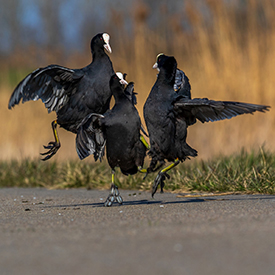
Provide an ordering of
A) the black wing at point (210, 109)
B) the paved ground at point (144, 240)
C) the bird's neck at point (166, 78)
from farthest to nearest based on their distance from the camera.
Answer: the bird's neck at point (166, 78)
the black wing at point (210, 109)
the paved ground at point (144, 240)

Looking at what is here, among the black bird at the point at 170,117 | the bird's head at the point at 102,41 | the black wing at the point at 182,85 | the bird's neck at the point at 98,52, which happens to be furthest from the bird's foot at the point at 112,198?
the bird's head at the point at 102,41

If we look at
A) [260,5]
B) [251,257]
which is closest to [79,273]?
[251,257]

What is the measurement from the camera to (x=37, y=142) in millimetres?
10836

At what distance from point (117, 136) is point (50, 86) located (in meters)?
1.35

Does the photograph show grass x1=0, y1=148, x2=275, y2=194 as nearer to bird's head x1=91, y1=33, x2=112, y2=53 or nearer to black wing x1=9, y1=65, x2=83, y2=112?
black wing x1=9, y1=65, x2=83, y2=112

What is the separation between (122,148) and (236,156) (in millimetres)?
2659

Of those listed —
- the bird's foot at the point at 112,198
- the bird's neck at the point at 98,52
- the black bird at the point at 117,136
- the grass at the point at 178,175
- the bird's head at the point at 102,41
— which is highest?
the bird's head at the point at 102,41

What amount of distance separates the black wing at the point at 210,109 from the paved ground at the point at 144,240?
0.88 metres

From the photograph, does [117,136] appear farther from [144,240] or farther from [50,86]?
[144,240]

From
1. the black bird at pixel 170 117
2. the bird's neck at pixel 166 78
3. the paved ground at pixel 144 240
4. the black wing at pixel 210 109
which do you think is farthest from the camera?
the bird's neck at pixel 166 78

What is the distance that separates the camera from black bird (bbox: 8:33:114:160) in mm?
5676

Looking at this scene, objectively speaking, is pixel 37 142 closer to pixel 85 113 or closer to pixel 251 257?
pixel 85 113

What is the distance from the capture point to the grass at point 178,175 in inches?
224

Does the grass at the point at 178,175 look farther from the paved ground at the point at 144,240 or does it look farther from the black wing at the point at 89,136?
the black wing at the point at 89,136
